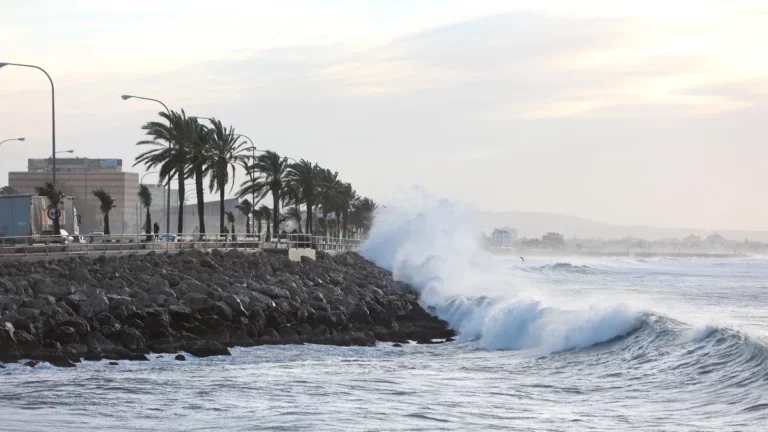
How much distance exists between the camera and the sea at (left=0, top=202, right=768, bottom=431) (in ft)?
40.1

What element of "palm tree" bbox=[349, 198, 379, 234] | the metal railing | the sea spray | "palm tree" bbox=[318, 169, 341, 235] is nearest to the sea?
the sea spray

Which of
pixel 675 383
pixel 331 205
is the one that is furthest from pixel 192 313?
pixel 331 205

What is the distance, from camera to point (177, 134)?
4719 cm

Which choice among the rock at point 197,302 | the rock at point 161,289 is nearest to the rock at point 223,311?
the rock at point 197,302

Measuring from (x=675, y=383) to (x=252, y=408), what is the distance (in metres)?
6.06

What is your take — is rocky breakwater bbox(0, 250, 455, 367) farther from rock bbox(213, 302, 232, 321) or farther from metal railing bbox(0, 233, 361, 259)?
metal railing bbox(0, 233, 361, 259)

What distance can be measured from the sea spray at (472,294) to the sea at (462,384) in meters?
0.09

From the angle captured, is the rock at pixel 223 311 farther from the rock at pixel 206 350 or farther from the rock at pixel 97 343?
the rock at pixel 97 343

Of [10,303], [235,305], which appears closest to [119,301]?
[10,303]

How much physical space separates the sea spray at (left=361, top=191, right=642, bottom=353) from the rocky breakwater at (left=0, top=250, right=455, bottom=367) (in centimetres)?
134

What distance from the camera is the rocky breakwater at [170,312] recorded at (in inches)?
737

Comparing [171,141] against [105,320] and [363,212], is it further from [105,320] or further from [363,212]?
[363,212]

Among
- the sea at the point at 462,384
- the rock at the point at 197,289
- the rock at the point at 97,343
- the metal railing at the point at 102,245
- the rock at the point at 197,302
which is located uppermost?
the metal railing at the point at 102,245

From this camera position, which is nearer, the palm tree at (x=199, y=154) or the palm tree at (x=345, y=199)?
the palm tree at (x=199, y=154)
